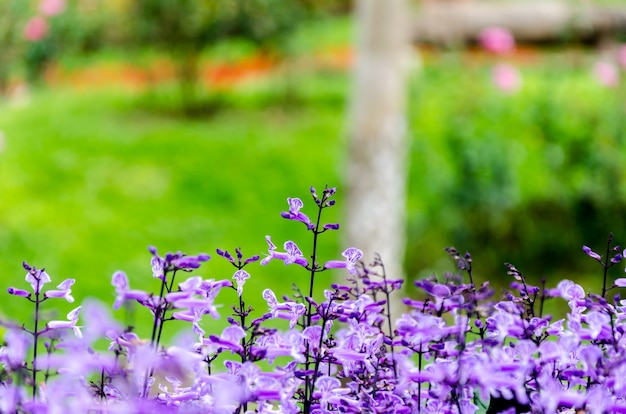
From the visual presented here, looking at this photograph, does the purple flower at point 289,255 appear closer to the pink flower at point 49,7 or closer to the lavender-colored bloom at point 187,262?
the lavender-colored bloom at point 187,262

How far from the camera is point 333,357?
1.18 meters

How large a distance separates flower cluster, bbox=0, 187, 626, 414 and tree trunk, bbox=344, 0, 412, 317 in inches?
181

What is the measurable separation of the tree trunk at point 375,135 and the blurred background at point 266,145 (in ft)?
0.19

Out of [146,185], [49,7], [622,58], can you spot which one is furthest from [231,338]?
[49,7]

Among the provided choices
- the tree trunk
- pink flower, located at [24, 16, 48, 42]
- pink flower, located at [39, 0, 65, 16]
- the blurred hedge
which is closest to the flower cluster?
the tree trunk

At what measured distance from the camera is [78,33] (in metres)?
10.7

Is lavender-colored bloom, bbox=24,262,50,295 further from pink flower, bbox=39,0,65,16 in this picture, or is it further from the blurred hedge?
pink flower, bbox=39,0,65,16

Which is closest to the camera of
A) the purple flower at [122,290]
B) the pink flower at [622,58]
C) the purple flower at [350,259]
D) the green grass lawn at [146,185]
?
the purple flower at [122,290]

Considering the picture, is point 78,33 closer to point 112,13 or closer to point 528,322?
point 112,13

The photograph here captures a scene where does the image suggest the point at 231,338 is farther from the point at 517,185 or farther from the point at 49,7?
the point at 49,7

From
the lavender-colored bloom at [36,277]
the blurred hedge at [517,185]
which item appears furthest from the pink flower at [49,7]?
the lavender-colored bloom at [36,277]

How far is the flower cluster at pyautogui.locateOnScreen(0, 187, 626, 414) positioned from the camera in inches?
40.4

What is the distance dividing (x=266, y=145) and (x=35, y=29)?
8.97ft

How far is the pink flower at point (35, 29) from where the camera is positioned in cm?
887
